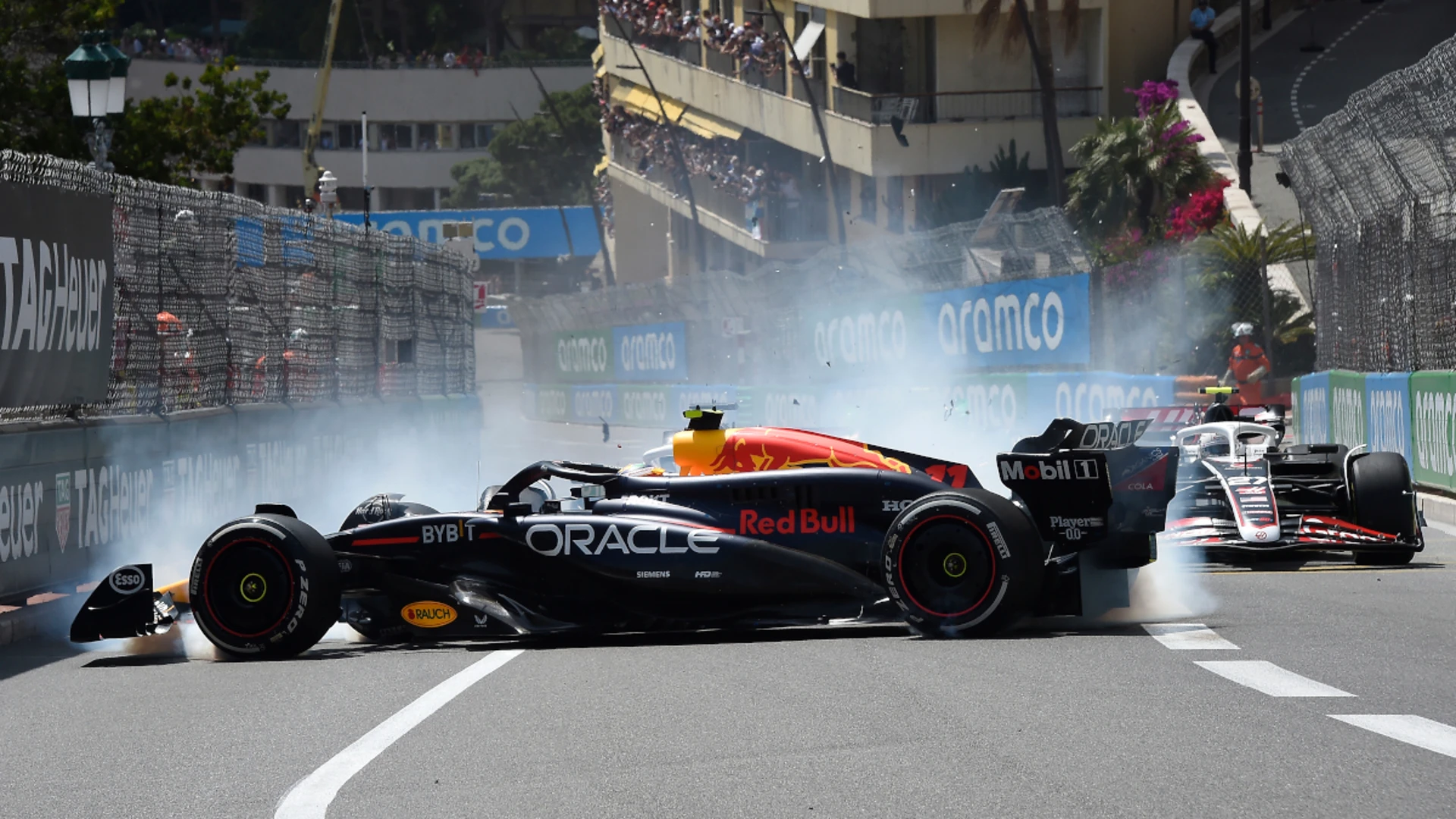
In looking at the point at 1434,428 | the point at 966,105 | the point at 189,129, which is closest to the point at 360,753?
the point at 1434,428

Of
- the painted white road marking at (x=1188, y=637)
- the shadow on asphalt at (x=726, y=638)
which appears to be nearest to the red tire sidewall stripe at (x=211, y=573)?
the shadow on asphalt at (x=726, y=638)

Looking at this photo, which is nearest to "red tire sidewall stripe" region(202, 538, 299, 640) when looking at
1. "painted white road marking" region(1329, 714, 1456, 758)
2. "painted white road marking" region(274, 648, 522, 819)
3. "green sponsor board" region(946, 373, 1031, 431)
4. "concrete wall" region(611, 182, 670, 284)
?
"painted white road marking" region(274, 648, 522, 819)

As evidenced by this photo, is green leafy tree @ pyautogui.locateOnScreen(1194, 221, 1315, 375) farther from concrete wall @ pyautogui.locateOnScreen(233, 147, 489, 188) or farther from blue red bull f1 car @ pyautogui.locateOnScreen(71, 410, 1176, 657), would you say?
concrete wall @ pyautogui.locateOnScreen(233, 147, 489, 188)

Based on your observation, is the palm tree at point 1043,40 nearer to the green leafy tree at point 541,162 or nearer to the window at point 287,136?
the green leafy tree at point 541,162

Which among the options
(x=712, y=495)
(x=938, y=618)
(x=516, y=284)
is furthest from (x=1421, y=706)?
(x=516, y=284)

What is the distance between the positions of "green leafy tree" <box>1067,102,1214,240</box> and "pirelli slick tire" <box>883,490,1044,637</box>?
2792cm

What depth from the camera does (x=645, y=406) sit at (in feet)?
143

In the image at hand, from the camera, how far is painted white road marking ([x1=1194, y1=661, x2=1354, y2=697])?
6352 millimetres

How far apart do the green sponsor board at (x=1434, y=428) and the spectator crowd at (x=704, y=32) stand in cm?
2856

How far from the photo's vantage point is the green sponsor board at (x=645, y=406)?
135 feet

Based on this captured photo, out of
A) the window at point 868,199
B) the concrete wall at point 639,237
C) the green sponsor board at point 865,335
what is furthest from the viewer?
the concrete wall at point 639,237

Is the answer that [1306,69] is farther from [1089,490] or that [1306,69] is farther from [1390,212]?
[1089,490]

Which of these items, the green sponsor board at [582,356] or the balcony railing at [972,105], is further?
the green sponsor board at [582,356]

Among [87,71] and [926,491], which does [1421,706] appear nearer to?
[926,491]
